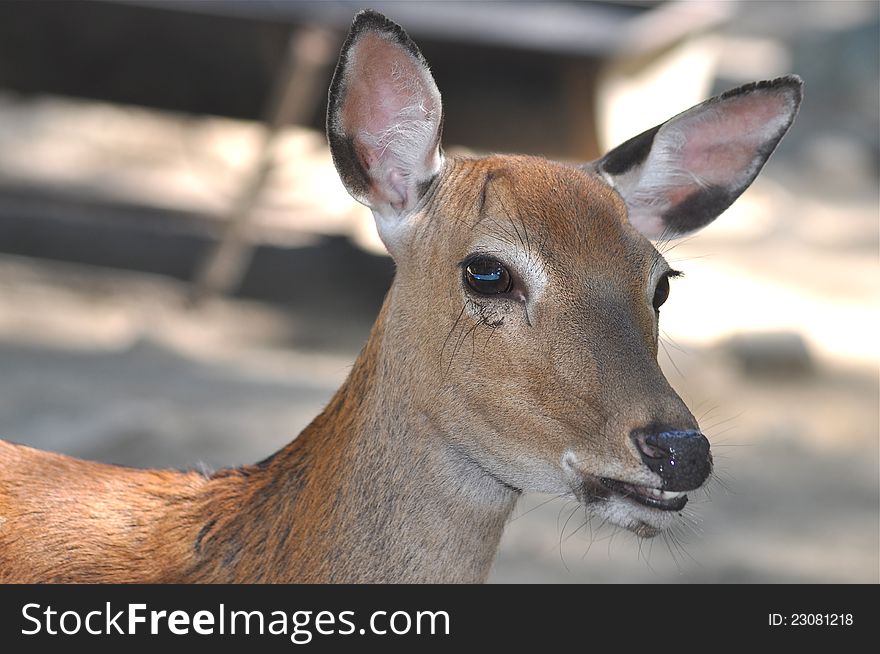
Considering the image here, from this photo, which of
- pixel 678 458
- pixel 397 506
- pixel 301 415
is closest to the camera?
pixel 678 458

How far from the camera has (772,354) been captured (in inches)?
406

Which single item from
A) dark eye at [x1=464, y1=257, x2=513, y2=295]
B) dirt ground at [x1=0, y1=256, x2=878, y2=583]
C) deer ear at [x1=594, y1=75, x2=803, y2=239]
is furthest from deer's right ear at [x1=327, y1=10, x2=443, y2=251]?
dirt ground at [x1=0, y1=256, x2=878, y2=583]

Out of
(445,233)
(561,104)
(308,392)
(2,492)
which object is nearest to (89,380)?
(308,392)

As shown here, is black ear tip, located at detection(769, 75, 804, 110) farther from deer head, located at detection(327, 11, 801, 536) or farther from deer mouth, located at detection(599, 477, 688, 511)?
deer mouth, located at detection(599, 477, 688, 511)

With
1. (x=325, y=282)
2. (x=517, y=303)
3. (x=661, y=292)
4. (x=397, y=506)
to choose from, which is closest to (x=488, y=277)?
(x=517, y=303)

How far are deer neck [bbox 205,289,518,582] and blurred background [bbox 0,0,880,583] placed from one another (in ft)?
9.83

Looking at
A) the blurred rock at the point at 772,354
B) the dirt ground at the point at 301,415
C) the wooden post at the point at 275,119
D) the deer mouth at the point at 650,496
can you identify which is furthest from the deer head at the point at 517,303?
the blurred rock at the point at 772,354

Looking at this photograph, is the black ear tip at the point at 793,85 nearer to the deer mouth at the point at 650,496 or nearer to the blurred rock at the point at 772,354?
the deer mouth at the point at 650,496

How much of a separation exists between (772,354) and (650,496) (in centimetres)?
782

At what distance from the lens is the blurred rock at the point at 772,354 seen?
33.4ft

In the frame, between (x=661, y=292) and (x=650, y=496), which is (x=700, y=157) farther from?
(x=650, y=496)

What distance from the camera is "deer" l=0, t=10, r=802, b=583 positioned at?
296 centimetres

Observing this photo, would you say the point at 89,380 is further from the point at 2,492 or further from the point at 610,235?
the point at 610,235

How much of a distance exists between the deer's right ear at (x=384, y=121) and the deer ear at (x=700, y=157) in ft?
2.01
